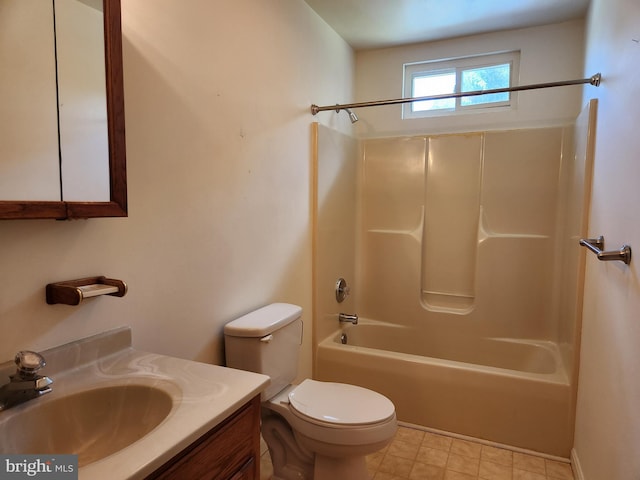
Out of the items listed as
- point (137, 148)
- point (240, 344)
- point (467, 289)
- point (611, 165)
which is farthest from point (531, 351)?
point (137, 148)

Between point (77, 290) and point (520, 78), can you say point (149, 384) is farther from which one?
point (520, 78)

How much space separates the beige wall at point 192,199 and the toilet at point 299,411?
151mm

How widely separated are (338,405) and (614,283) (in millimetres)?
1150

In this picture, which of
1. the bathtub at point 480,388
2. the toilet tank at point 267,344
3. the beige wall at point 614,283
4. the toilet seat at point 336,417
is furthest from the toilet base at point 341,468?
the beige wall at point 614,283

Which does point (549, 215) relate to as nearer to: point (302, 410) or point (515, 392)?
point (515, 392)

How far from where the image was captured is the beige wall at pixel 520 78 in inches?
103

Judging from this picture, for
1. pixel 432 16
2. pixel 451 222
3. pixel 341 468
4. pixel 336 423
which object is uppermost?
pixel 432 16

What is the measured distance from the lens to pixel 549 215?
105 inches

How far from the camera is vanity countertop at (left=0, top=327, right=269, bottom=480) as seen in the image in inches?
28.9

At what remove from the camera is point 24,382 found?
896mm

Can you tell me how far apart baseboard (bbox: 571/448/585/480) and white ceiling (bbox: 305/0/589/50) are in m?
2.47

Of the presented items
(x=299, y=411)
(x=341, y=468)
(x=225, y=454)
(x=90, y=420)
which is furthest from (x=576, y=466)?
(x=90, y=420)

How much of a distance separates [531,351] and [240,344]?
2.04m

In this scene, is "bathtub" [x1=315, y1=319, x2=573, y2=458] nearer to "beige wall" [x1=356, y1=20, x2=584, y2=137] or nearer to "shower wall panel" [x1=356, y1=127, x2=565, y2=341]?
"shower wall panel" [x1=356, y1=127, x2=565, y2=341]
